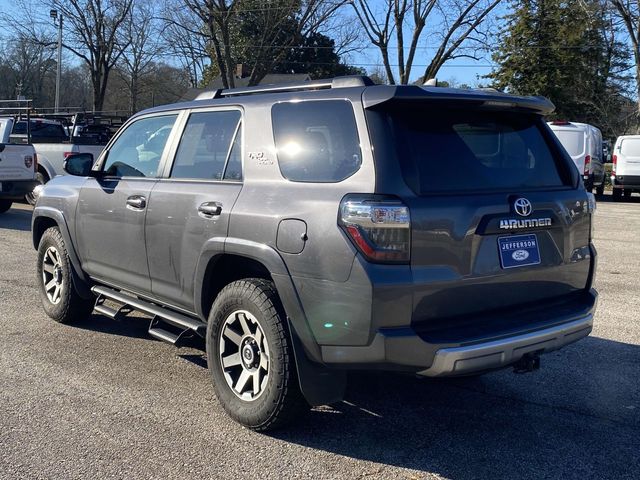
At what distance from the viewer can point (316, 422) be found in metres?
4.09

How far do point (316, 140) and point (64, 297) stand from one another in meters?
3.24

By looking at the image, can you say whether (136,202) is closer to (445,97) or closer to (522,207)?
(445,97)

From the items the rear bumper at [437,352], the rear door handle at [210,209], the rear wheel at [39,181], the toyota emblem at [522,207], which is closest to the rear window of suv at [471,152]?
the toyota emblem at [522,207]

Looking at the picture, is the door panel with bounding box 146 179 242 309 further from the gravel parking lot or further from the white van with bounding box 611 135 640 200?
the white van with bounding box 611 135 640 200

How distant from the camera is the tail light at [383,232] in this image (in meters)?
3.26

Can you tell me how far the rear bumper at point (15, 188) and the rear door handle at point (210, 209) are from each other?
34.3 ft

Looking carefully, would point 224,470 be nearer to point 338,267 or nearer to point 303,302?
point 303,302

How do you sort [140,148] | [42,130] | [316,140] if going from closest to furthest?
[316,140] → [140,148] → [42,130]

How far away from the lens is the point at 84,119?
1958cm

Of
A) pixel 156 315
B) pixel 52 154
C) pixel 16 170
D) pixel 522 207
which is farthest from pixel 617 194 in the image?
pixel 156 315

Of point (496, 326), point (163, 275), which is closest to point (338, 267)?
point (496, 326)

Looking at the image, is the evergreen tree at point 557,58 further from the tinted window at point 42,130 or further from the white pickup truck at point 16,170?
the white pickup truck at point 16,170

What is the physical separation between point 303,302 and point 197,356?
2087mm

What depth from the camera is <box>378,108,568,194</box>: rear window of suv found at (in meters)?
3.50
